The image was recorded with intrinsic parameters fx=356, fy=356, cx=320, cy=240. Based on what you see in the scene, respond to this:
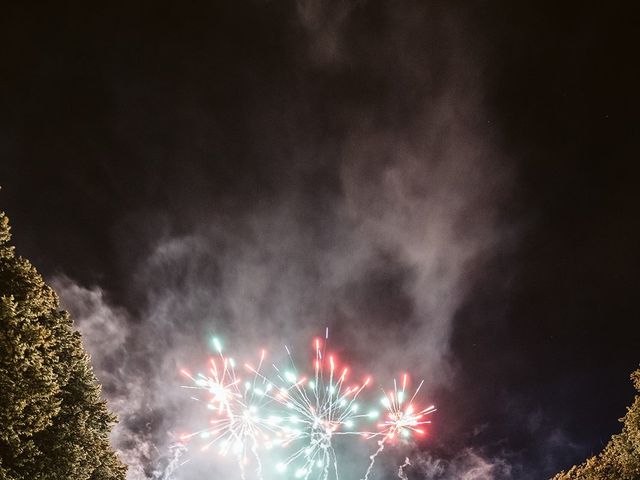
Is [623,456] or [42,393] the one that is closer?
[42,393]

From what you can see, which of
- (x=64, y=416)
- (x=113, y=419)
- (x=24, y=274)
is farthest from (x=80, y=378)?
(x=24, y=274)

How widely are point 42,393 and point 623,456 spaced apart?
111 ft

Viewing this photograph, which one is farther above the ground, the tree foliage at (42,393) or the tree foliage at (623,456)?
the tree foliage at (42,393)

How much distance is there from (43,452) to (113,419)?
386 centimetres

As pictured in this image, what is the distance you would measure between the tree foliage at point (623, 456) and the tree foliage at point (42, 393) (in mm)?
31149

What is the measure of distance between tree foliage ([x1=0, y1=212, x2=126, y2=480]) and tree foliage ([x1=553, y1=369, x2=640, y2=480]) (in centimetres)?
3115

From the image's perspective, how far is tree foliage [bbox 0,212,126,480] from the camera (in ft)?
50.0

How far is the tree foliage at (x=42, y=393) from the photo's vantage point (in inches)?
600

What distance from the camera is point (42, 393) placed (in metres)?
16.2

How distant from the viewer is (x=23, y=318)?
15.9m

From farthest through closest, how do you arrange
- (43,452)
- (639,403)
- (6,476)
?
(639,403)
(43,452)
(6,476)

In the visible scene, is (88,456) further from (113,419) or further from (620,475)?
(620,475)

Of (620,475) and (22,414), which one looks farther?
(620,475)

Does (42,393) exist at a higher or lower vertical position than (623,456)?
higher
